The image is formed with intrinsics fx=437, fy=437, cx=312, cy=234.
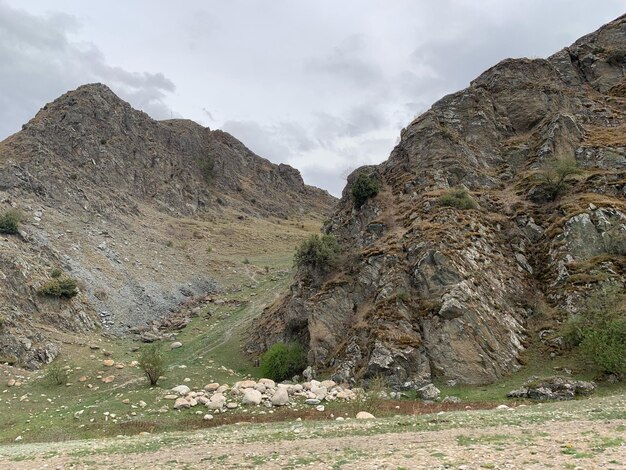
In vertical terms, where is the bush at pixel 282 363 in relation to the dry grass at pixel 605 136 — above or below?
below

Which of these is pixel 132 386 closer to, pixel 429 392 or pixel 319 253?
pixel 319 253

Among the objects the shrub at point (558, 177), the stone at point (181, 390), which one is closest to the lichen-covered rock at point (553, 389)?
the stone at point (181, 390)

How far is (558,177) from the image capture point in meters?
44.6

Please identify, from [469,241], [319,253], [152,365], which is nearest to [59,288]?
[152,365]

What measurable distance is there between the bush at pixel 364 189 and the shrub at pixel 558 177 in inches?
694

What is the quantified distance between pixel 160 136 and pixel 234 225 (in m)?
40.1

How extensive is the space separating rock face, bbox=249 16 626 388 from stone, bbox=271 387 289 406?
6.78 metres

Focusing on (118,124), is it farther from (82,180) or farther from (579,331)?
(579,331)

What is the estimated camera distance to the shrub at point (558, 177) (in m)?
44.2

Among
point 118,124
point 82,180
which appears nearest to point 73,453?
point 82,180

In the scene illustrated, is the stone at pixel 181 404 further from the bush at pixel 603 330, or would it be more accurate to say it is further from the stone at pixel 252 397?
the bush at pixel 603 330

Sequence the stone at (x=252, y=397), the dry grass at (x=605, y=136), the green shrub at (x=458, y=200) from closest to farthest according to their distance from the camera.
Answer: the stone at (x=252, y=397) → the green shrub at (x=458, y=200) → the dry grass at (x=605, y=136)

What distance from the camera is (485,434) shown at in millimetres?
15602

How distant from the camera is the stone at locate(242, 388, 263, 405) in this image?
92.0ft
